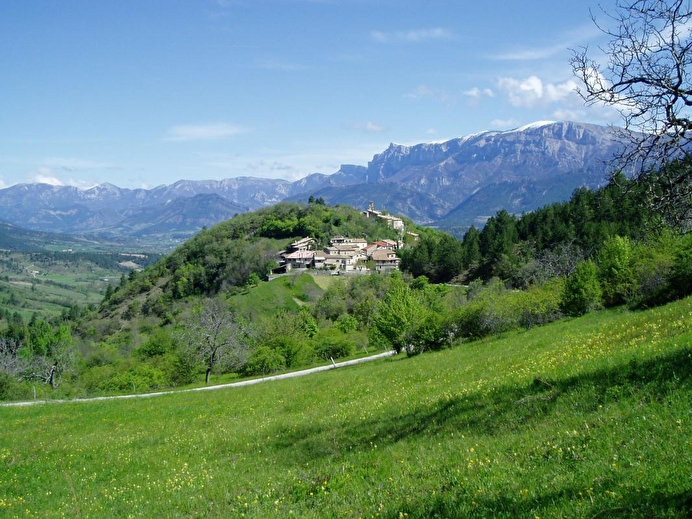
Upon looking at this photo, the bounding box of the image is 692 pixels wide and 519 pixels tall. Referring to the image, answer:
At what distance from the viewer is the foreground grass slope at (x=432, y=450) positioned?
297 inches

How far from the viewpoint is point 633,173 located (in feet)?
34.7

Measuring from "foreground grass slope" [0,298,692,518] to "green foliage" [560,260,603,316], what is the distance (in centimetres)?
2106

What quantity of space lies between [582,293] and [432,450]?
35872mm

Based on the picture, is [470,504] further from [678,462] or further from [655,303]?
[655,303]

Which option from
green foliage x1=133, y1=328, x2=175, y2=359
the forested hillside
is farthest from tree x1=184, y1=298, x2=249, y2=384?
green foliage x1=133, y1=328, x2=175, y2=359

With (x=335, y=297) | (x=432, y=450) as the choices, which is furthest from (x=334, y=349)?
(x=432, y=450)

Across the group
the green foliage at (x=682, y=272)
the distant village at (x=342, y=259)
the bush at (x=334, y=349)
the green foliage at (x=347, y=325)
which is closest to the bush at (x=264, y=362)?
the bush at (x=334, y=349)

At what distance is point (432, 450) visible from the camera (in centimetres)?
1071

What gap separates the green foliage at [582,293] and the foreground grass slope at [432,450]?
21056mm

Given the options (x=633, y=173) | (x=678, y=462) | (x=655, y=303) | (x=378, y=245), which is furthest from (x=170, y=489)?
Answer: (x=378, y=245)

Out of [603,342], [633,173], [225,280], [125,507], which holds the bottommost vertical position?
[225,280]

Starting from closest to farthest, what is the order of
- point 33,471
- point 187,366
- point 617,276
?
point 33,471 → point 617,276 → point 187,366

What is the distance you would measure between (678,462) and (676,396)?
9.24 ft

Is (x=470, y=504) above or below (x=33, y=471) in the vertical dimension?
above
